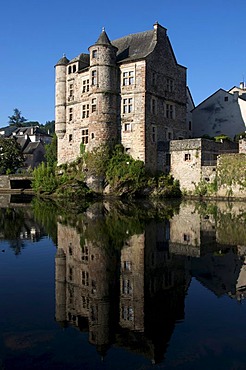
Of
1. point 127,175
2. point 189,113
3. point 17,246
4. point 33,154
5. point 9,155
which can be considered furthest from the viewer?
point 33,154

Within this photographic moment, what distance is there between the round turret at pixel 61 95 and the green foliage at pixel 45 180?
6350 mm

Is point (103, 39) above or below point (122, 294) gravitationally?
above

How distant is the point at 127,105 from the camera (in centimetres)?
4219

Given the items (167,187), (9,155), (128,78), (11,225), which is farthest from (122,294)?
(9,155)

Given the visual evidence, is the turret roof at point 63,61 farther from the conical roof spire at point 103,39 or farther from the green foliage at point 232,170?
the green foliage at point 232,170

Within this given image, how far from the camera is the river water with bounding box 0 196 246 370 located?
20.0ft

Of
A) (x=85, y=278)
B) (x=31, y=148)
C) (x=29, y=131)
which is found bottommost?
(x=85, y=278)

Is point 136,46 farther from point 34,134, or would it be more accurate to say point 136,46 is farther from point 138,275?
point 34,134

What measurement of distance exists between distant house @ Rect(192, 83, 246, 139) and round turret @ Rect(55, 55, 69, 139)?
1773 centimetres

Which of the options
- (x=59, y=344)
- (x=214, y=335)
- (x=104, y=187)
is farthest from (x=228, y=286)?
(x=104, y=187)

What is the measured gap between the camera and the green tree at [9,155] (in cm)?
6341

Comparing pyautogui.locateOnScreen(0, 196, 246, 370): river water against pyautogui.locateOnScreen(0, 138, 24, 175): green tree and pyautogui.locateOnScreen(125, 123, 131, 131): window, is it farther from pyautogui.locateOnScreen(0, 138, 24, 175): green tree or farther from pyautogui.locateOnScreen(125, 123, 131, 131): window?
pyautogui.locateOnScreen(0, 138, 24, 175): green tree

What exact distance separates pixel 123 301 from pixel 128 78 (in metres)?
36.5

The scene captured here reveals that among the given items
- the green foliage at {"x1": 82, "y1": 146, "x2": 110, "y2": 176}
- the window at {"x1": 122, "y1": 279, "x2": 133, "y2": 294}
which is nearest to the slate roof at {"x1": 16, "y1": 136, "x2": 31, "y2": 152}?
the green foliage at {"x1": 82, "y1": 146, "x2": 110, "y2": 176}
